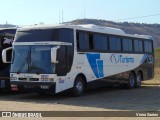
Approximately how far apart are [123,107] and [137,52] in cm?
1152

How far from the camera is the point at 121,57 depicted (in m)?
24.1

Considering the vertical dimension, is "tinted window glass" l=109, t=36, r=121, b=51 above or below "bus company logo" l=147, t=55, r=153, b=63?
above

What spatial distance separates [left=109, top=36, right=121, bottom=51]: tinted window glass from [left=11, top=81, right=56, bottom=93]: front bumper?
605 centimetres

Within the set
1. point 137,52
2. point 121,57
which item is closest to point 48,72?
point 121,57

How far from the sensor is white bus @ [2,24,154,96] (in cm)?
1802

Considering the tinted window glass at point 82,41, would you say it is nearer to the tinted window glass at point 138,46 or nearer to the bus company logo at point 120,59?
the bus company logo at point 120,59

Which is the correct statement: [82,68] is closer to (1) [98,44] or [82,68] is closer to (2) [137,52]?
(1) [98,44]

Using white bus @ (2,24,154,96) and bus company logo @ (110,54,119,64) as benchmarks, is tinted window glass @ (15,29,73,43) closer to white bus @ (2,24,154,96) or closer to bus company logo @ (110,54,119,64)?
white bus @ (2,24,154,96)

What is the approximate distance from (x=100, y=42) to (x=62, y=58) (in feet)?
13.0

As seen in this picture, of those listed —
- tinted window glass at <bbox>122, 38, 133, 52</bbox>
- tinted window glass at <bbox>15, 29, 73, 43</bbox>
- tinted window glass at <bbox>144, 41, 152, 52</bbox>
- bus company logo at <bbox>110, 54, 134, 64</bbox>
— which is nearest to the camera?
tinted window glass at <bbox>15, 29, 73, 43</bbox>

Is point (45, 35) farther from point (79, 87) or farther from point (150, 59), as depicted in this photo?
point (150, 59)

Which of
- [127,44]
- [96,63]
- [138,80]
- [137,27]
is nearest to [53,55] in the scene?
[96,63]

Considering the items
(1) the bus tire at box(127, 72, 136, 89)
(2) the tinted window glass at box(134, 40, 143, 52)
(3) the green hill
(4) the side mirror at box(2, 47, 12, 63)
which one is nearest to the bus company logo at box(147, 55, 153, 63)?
(2) the tinted window glass at box(134, 40, 143, 52)

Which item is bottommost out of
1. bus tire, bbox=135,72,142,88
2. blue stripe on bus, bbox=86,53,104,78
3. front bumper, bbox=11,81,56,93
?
bus tire, bbox=135,72,142,88
